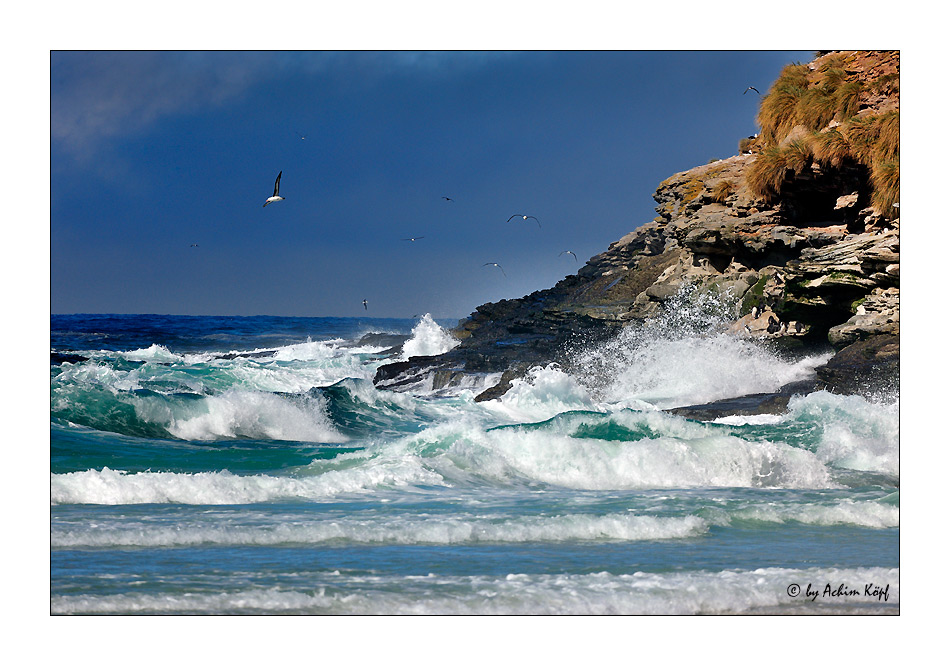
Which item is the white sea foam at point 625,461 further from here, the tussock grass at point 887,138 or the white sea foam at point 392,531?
the tussock grass at point 887,138

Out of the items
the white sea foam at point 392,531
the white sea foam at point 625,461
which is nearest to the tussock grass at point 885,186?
the white sea foam at point 625,461

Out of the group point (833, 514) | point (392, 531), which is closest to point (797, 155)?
point (833, 514)

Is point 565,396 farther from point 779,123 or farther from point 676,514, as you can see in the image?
point 676,514

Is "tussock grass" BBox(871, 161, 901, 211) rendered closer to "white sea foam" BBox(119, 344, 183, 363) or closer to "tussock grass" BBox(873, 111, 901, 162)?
"tussock grass" BBox(873, 111, 901, 162)

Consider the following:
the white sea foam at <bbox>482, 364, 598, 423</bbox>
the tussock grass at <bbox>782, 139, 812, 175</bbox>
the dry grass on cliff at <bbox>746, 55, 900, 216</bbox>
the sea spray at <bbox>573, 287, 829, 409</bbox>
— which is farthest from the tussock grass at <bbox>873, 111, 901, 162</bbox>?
the white sea foam at <bbox>482, 364, 598, 423</bbox>

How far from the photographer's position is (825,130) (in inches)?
472

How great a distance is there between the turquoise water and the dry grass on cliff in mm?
3209

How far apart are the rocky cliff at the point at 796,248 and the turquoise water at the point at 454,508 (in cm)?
119

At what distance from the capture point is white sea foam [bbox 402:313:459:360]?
2297 cm

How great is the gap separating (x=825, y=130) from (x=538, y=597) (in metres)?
10.5

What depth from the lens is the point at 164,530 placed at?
498 cm

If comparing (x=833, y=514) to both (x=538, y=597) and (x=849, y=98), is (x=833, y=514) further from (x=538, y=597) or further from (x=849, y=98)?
(x=849, y=98)

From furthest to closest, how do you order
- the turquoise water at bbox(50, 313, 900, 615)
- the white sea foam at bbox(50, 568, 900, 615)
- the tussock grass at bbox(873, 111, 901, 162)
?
1. the tussock grass at bbox(873, 111, 901, 162)
2. the turquoise water at bbox(50, 313, 900, 615)
3. the white sea foam at bbox(50, 568, 900, 615)
